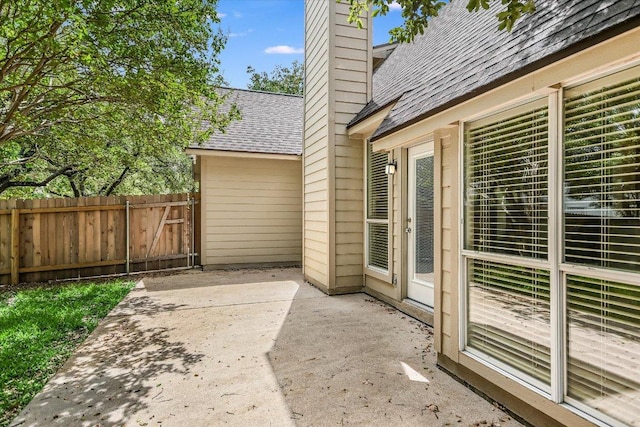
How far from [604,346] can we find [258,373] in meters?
2.47

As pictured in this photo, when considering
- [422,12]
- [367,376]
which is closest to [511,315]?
[367,376]

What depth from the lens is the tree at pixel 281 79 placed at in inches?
932

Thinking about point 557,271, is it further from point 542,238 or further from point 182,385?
point 182,385

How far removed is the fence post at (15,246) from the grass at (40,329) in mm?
687

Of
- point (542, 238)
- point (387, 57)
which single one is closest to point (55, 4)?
point (542, 238)

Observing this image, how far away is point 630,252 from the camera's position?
1755 mm

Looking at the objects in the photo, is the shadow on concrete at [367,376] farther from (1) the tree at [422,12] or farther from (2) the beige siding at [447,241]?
(1) the tree at [422,12]

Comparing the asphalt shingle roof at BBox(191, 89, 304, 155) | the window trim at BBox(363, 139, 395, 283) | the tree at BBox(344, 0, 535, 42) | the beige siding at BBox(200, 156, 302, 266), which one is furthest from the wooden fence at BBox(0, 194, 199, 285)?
the tree at BBox(344, 0, 535, 42)

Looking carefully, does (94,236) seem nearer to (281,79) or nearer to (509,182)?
(509,182)

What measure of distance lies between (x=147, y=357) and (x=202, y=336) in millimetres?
657

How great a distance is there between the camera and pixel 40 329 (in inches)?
161

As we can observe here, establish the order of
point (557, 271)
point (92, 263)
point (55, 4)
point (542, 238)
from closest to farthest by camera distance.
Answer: point (557, 271)
point (542, 238)
point (55, 4)
point (92, 263)

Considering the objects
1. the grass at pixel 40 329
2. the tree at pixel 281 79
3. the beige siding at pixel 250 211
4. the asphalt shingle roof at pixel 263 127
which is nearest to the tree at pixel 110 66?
the beige siding at pixel 250 211

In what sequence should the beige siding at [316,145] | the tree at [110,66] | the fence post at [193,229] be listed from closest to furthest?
the tree at [110,66], the beige siding at [316,145], the fence post at [193,229]
